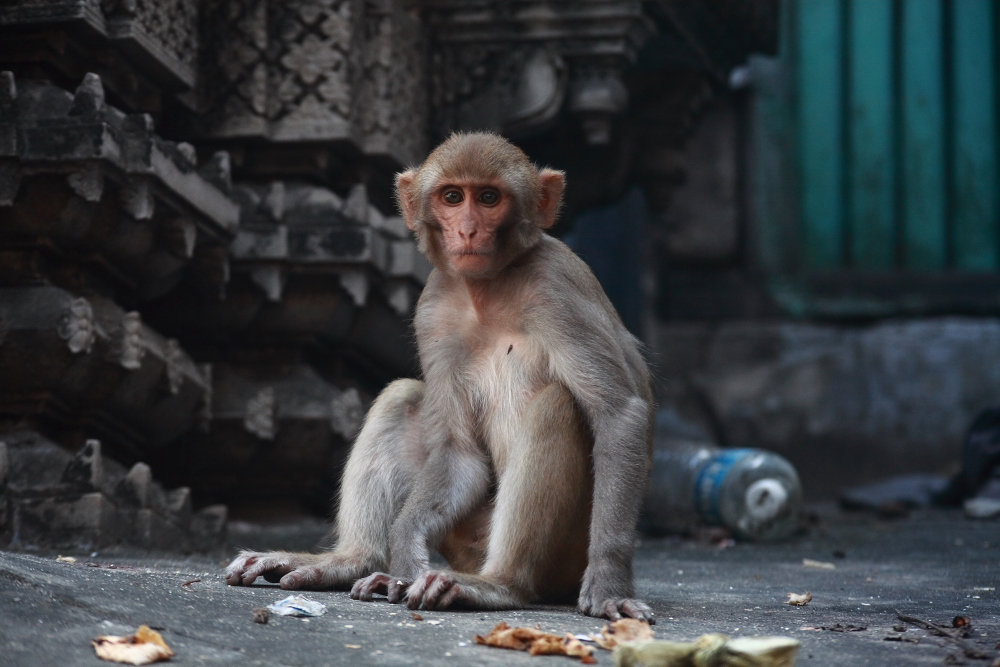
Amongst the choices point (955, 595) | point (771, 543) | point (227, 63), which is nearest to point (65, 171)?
point (227, 63)

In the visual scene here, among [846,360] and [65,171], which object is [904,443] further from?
[65,171]

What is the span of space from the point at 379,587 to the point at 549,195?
131 cm

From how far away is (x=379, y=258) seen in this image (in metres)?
5.74

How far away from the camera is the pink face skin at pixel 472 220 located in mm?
3598

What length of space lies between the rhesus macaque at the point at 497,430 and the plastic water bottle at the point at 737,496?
2.65 meters

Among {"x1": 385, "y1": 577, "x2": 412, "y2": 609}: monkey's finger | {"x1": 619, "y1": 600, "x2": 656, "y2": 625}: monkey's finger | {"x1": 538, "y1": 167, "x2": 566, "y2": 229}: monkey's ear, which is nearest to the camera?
{"x1": 619, "y1": 600, "x2": 656, "y2": 625}: monkey's finger

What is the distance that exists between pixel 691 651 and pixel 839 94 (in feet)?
26.4

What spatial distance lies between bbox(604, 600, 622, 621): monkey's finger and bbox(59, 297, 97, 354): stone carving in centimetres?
205

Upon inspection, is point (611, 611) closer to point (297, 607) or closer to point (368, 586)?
point (368, 586)

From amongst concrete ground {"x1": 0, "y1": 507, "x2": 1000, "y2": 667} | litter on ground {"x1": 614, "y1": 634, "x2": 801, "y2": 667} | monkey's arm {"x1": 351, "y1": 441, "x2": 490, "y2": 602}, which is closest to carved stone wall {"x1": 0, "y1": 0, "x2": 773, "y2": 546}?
concrete ground {"x1": 0, "y1": 507, "x2": 1000, "y2": 667}

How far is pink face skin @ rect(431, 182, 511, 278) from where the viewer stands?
360cm

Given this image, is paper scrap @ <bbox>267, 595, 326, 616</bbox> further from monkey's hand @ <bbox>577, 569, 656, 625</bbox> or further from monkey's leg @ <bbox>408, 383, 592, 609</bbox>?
monkey's hand @ <bbox>577, 569, 656, 625</bbox>

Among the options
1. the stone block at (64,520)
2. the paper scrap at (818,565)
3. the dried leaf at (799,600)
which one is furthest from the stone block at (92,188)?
the paper scrap at (818,565)

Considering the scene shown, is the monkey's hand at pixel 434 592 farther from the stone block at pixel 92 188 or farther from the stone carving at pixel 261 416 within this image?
the stone carving at pixel 261 416
